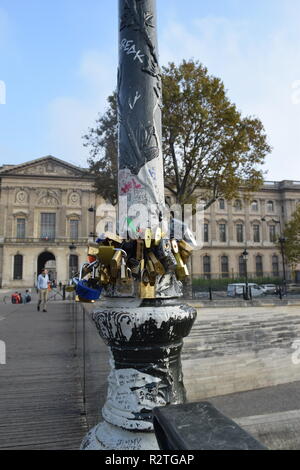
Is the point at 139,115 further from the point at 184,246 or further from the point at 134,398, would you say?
the point at 134,398

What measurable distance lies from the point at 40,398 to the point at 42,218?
47.9m

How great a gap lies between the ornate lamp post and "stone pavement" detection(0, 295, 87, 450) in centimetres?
142

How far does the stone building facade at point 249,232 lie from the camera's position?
54688 millimetres

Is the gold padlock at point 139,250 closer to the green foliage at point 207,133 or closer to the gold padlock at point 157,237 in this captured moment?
the gold padlock at point 157,237

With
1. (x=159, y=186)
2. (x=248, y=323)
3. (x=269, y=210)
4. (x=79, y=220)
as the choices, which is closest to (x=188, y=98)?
(x=248, y=323)

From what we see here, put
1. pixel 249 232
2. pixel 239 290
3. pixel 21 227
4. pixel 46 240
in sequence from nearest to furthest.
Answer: pixel 239 290
pixel 46 240
pixel 21 227
pixel 249 232

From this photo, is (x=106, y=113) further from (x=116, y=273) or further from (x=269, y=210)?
(x=269, y=210)

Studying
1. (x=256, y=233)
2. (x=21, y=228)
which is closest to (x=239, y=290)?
(x=256, y=233)

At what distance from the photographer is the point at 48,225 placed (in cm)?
4944

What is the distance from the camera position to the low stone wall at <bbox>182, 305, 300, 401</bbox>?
5855 mm

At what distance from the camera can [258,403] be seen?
5.53 meters

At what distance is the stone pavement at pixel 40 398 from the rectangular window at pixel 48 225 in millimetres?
43272

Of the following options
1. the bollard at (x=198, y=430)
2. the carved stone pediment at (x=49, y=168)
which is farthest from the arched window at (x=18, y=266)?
the bollard at (x=198, y=430)
